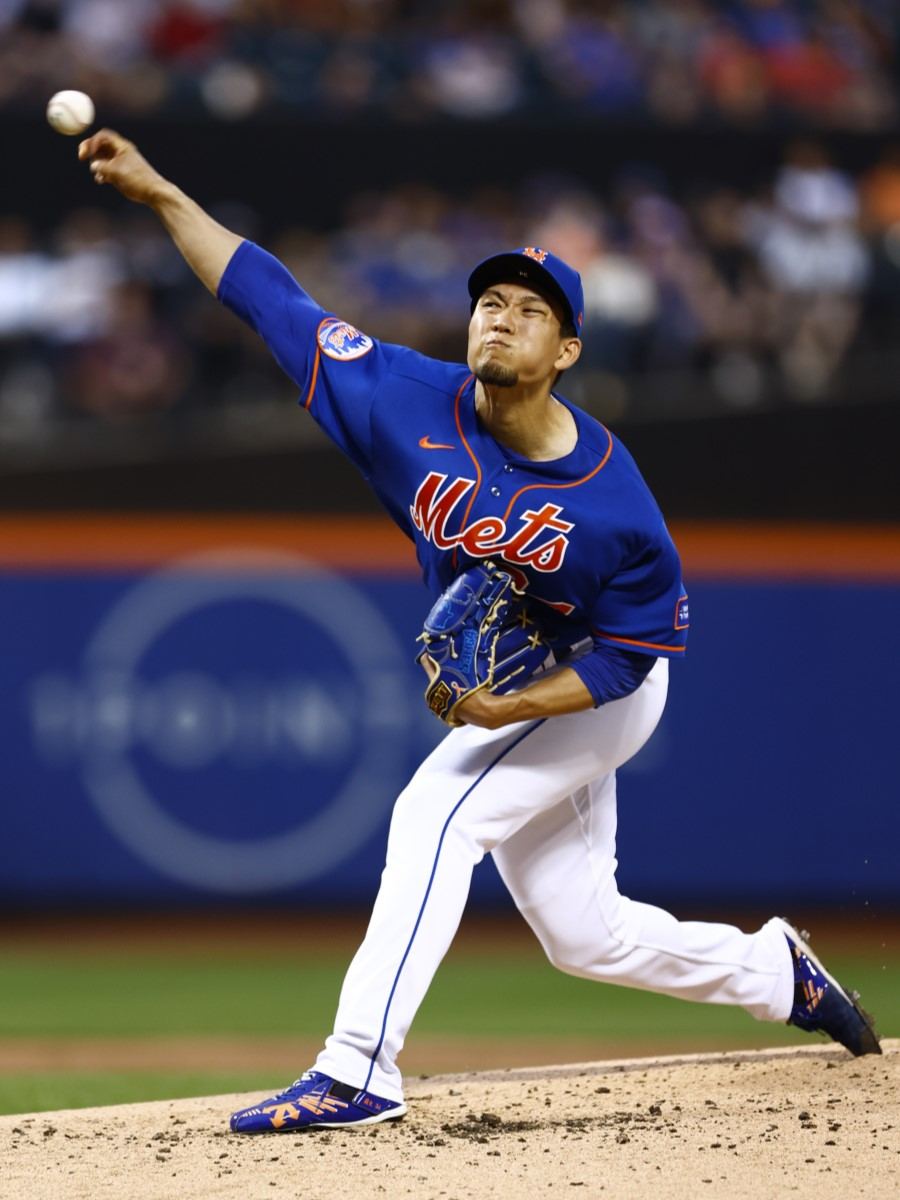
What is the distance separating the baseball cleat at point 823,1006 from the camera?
4.68 meters

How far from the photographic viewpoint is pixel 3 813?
9.02 metres

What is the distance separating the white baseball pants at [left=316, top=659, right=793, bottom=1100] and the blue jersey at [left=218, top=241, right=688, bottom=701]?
0.86 feet

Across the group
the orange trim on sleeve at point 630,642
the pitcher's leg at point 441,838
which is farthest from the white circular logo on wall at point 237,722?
the orange trim on sleeve at point 630,642

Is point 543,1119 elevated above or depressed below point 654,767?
below

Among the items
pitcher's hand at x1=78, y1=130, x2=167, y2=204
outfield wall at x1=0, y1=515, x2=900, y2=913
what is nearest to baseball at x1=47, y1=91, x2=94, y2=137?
pitcher's hand at x1=78, y1=130, x2=167, y2=204

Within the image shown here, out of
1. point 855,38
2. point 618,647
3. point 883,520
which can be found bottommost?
point 618,647

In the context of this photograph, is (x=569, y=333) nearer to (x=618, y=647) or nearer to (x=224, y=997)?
(x=618, y=647)

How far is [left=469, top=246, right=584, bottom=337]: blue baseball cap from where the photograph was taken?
13.1 feet

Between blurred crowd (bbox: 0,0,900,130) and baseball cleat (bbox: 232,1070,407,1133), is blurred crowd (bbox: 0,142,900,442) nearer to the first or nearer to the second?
blurred crowd (bbox: 0,0,900,130)

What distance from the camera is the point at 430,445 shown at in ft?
13.4

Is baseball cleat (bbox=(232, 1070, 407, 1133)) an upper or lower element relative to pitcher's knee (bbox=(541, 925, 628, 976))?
lower

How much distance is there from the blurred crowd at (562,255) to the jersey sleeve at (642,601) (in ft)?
16.5

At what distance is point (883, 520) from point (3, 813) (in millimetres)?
4733

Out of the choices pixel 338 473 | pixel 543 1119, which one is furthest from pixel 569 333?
pixel 338 473
